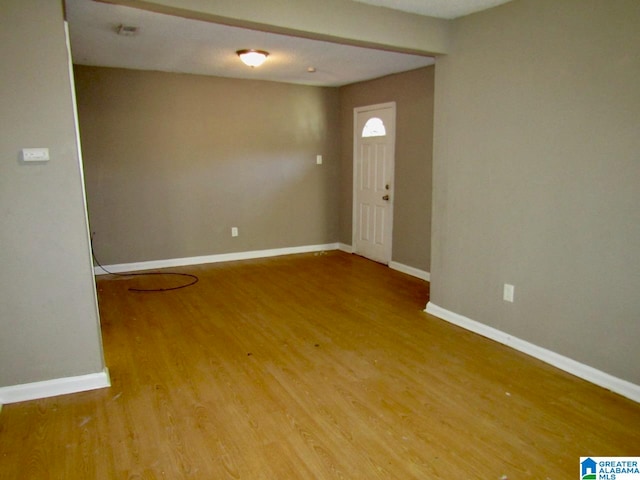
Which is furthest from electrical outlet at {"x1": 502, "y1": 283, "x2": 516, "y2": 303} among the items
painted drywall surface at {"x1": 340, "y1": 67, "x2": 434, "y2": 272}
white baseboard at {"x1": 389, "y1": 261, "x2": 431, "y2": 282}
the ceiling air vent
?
the ceiling air vent

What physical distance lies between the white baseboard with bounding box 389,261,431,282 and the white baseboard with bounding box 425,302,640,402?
1.13m

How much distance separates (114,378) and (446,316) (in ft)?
8.78

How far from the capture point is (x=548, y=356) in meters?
3.08

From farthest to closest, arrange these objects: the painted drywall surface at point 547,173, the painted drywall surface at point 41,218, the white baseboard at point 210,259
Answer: the white baseboard at point 210,259 < the painted drywall surface at point 547,173 < the painted drywall surface at point 41,218

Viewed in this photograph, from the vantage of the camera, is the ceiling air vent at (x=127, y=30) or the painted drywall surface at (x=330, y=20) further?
the ceiling air vent at (x=127, y=30)

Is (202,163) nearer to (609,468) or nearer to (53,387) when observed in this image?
(53,387)

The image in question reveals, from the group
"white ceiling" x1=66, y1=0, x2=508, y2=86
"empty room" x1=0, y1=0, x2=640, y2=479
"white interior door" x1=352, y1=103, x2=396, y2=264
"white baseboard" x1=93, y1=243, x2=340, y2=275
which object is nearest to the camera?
"empty room" x1=0, y1=0, x2=640, y2=479

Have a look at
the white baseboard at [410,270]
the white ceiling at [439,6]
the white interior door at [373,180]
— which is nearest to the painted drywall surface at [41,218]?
the white ceiling at [439,6]

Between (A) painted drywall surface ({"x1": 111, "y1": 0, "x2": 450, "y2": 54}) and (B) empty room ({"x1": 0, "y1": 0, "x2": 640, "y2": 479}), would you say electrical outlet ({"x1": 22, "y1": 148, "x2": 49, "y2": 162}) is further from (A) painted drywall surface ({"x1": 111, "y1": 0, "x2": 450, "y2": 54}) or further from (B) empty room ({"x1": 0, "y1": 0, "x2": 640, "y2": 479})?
(A) painted drywall surface ({"x1": 111, "y1": 0, "x2": 450, "y2": 54})

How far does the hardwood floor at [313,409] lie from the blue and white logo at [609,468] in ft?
0.14

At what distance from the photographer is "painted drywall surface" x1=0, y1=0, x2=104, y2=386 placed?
7.80 feet

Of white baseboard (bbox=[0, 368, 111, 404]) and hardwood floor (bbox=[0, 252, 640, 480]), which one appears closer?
hardwood floor (bbox=[0, 252, 640, 480])

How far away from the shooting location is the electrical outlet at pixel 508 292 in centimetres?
332

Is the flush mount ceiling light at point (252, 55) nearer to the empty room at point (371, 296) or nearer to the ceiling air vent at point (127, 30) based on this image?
the empty room at point (371, 296)
